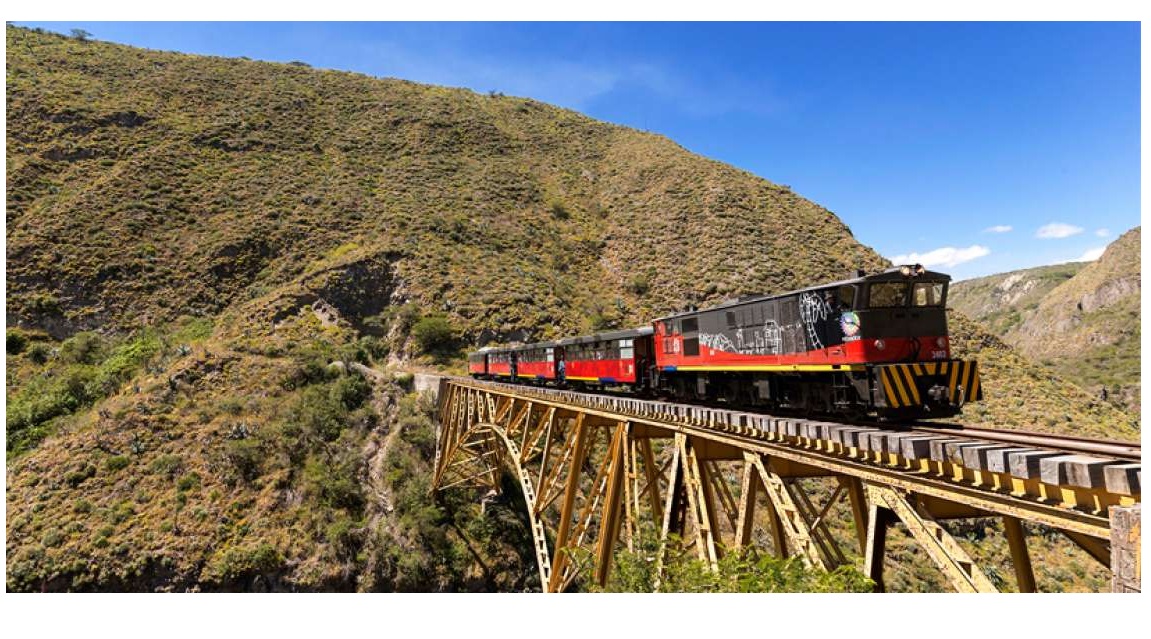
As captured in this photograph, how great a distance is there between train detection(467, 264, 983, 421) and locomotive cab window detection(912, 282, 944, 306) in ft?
0.07

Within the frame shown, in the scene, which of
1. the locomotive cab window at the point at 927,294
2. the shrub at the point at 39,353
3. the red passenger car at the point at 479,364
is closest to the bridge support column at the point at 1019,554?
the locomotive cab window at the point at 927,294

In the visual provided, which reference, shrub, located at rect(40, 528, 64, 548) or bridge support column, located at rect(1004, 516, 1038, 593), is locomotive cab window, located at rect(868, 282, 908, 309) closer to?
bridge support column, located at rect(1004, 516, 1038, 593)

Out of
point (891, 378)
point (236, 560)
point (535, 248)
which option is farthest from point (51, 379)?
point (891, 378)

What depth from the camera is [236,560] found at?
2822 cm

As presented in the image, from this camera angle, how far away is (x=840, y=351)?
36.4 ft

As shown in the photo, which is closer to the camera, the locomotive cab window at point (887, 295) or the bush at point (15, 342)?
the locomotive cab window at point (887, 295)

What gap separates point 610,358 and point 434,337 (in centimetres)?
3231

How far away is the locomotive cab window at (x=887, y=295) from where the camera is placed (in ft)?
36.3

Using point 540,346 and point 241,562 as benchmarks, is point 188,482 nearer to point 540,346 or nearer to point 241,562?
point 241,562

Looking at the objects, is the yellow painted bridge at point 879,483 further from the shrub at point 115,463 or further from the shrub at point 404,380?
the shrub at point 115,463

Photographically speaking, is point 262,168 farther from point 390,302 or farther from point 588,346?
point 588,346

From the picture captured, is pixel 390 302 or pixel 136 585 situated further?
pixel 390 302

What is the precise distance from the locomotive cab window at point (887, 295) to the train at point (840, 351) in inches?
0.8

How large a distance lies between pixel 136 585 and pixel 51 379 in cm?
2722
